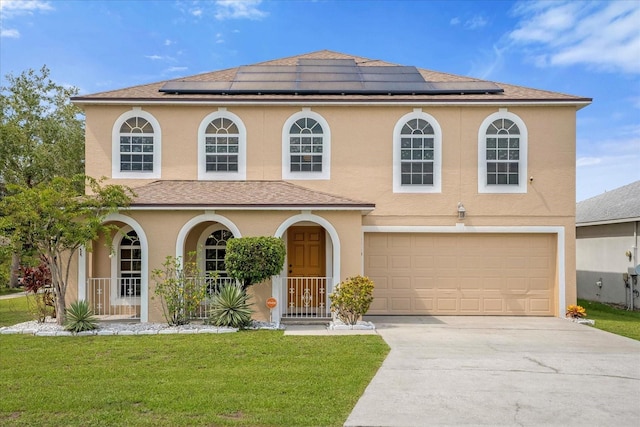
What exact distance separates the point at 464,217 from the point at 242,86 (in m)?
7.95

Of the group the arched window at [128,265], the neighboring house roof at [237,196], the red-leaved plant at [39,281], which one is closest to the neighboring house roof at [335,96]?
the neighboring house roof at [237,196]

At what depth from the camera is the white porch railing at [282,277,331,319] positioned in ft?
45.0

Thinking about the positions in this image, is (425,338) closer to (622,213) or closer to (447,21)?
(447,21)

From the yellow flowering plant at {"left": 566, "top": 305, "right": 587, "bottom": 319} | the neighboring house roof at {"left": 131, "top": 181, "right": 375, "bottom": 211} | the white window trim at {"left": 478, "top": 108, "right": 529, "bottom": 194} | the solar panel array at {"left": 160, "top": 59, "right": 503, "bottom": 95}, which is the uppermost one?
the solar panel array at {"left": 160, "top": 59, "right": 503, "bottom": 95}

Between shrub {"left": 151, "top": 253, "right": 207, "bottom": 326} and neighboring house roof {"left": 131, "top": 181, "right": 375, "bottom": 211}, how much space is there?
1.58 m

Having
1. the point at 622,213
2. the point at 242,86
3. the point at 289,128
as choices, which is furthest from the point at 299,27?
the point at 622,213

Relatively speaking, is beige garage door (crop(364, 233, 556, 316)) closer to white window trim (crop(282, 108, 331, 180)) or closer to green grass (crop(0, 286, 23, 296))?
white window trim (crop(282, 108, 331, 180))

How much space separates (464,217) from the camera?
48.6ft

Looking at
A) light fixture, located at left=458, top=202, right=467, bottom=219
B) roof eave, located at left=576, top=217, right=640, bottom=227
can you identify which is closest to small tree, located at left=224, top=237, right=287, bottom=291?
light fixture, located at left=458, top=202, right=467, bottom=219

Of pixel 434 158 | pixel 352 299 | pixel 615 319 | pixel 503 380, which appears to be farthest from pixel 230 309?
pixel 615 319

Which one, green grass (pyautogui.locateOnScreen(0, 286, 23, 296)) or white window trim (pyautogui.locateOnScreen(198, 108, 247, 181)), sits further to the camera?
green grass (pyautogui.locateOnScreen(0, 286, 23, 296))

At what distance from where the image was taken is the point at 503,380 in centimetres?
777

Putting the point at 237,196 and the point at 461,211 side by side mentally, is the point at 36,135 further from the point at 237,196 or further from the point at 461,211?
the point at 461,211

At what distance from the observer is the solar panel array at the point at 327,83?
15.3 meters
